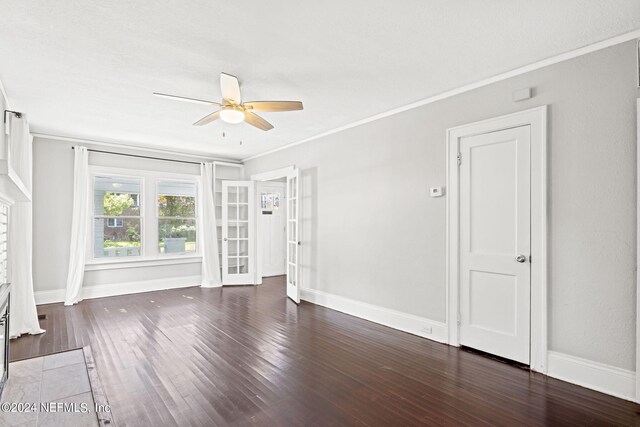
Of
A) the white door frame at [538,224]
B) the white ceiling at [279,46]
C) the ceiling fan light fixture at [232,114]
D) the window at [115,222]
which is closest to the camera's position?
the white ceiling at [279,46]

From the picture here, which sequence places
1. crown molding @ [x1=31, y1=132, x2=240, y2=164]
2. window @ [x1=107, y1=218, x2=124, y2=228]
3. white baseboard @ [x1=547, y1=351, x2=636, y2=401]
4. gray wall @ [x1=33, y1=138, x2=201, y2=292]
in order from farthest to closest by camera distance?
window @ [x1=107, y1=218, x2=124, y2=228] < crown molding @ [x1=31, y1=132, x2=240, y2=164] < gray wall @ [x1=33, y1=138, x2=201, y2=292] < white baseboard @ [x1=547, y1=351, x2=636, y2=401]

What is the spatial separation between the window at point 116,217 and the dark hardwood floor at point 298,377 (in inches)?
64.2

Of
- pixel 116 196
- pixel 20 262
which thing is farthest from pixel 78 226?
pixel 20 262

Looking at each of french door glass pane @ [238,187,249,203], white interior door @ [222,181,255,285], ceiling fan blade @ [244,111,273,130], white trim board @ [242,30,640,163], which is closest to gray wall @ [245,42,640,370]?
white trim board @ [242,30,640,163]

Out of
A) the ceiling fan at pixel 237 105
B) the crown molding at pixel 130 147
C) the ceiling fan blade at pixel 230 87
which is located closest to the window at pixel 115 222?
the crown molding at pixel 130 147

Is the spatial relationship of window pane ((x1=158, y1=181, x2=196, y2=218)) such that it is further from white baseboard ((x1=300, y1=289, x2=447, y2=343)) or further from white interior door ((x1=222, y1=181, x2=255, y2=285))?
white baseboard ((x1=300, y1=289, x2=447, y2=343))

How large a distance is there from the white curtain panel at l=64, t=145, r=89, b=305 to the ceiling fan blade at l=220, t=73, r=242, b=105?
395cm

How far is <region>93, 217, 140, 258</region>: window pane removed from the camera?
19.2ft

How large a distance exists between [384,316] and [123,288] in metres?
4.72

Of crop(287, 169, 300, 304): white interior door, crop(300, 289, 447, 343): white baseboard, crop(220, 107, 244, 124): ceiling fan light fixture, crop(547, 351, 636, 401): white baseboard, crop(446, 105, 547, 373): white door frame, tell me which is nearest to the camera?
crop(547, 351, 636, 401): white baseboard

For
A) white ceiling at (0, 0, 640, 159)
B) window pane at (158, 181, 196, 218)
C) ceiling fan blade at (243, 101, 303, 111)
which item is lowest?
window pane at (158, 181, 196, 218)

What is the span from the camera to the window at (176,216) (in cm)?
651

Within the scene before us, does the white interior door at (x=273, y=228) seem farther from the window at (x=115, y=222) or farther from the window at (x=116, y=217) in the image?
the window at (x=115, y=222)

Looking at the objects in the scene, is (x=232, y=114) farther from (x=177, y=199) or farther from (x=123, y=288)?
(x=123, y=288)
